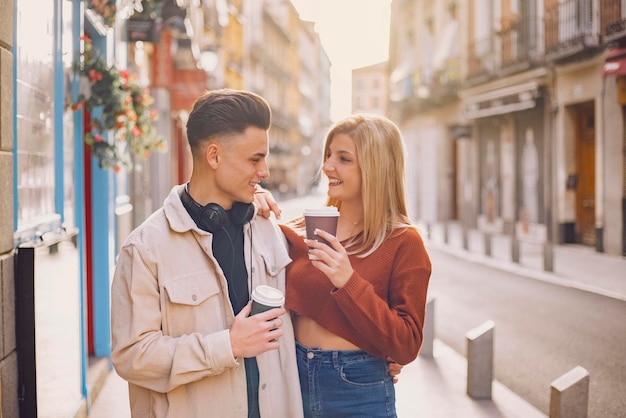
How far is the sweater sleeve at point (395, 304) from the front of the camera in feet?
8.00

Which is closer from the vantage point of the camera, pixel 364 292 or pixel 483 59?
pixel 364 292

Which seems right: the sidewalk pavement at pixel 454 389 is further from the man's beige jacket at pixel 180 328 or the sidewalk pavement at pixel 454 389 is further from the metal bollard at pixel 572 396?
the man's beige jacket at pixel 180 328

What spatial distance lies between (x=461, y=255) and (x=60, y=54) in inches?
477

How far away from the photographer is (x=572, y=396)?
13.6 feet

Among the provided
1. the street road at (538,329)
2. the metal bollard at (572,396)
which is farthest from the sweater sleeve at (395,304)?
the metal bollard at (572,396)

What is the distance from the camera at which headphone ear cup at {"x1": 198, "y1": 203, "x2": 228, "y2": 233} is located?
2395mm

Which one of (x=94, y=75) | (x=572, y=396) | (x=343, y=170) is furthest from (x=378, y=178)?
(x=94, y=75)

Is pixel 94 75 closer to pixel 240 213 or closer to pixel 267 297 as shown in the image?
pixel 240 213

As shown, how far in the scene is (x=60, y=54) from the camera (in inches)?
183

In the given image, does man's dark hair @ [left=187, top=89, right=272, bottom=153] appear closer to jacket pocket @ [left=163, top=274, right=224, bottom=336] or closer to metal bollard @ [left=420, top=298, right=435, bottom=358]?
jacket pocket @ [left=163, top=274, right=224, bottom=336]

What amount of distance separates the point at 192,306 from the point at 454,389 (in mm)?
4169

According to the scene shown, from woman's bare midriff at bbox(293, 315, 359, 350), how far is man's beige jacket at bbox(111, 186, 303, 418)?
23 centimetres

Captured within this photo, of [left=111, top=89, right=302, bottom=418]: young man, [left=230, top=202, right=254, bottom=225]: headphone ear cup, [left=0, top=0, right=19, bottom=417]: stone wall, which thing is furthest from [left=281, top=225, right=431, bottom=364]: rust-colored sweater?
[left=0, top=0, right=19, bottom=417]: stone wall

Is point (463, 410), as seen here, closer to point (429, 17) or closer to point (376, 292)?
point (376, 292)
